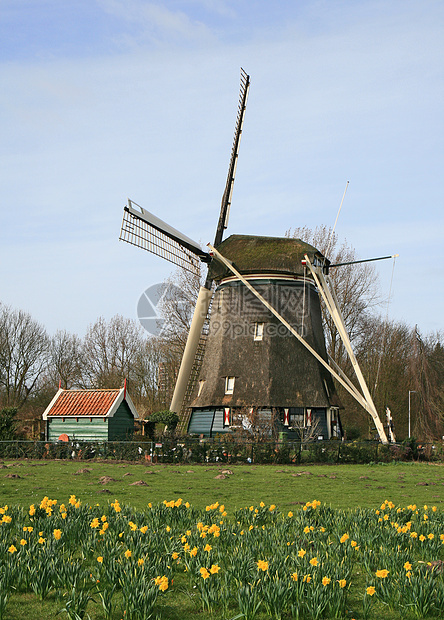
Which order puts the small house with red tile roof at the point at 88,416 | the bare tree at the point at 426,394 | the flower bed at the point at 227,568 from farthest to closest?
the bare tree at the point at 426,394, the small house with red tile roof at the point at 88,416, the flower bed at the point at 227,568

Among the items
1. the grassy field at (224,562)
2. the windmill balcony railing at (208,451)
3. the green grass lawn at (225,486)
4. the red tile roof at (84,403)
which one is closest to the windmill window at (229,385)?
the windmill balcony railing at (208,451)

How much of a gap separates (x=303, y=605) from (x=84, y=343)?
50.6 meters

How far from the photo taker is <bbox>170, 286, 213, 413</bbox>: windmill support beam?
1216 inches

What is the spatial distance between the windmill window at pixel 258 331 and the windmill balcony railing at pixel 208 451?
6.07m

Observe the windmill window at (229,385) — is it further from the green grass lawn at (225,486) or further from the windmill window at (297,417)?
the green grass lawn at (225,486)

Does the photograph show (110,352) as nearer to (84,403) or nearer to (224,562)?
(84,403)

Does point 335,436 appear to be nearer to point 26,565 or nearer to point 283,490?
point 283,490

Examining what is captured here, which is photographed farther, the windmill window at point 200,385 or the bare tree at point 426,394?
the bare tree at point 426,394

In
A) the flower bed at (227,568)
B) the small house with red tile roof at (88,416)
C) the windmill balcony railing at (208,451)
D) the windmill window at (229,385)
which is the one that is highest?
the windmill window at (229,385)

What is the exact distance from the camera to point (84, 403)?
28266 mm

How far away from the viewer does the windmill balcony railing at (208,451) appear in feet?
75.2

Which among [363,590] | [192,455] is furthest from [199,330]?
[363,590]

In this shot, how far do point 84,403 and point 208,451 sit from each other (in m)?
7.71

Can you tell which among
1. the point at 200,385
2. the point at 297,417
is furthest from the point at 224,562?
the point at 200,385
